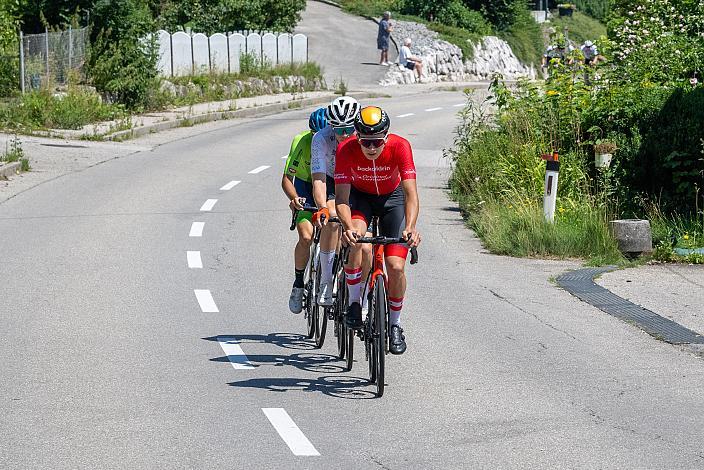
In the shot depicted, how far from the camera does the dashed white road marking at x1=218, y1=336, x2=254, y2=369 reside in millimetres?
8539

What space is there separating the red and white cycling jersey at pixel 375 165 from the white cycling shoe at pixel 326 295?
1.04m

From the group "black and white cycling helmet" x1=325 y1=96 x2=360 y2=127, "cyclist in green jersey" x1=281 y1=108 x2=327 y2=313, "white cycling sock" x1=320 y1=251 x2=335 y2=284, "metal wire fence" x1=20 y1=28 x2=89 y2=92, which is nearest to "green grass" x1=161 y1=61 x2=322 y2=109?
"metal wire fence" x1=20 y1=28 x2=89 y2=92

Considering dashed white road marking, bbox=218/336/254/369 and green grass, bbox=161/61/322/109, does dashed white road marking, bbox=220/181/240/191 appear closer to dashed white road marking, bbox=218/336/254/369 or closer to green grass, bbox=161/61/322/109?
dashed white road marking, bbox=218/336/254/369

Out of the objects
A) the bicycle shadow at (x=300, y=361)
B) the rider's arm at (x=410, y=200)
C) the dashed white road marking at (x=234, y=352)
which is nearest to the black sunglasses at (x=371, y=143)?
the rider's arm at (x=410, y=200)

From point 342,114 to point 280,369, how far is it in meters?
1.79

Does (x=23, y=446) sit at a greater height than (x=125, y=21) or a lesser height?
lesser

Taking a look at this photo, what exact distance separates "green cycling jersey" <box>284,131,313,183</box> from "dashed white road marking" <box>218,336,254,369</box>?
1.33 m

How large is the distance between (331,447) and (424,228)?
9272mm

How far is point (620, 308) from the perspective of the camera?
10.9m

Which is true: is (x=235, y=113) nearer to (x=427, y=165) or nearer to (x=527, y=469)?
(x=427, y=165)

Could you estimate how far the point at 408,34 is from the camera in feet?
163

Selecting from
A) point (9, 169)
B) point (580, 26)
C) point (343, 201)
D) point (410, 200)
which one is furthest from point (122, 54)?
point (580, 26)

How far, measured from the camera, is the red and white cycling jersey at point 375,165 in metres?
8.00

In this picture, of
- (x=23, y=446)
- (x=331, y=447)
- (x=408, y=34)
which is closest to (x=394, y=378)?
(x=331, y=447)
